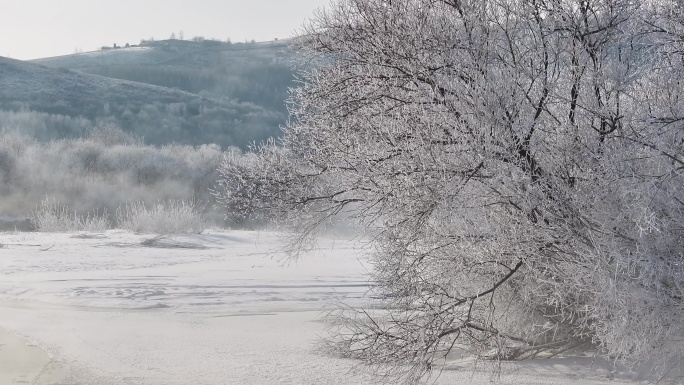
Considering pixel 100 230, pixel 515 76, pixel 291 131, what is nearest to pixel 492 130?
pixel 515 76

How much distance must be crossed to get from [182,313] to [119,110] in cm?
4769

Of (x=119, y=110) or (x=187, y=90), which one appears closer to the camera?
(x=119, y=110)

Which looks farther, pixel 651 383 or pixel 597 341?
pixel 597 341

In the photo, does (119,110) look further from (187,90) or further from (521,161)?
(521,161)

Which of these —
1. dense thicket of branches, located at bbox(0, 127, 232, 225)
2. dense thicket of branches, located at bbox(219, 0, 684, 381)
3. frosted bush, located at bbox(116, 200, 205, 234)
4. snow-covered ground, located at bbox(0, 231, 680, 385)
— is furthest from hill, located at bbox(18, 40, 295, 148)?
dense thicket of branches, located at bbox(219, 0, 684, 381)

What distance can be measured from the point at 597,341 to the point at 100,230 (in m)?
17.9

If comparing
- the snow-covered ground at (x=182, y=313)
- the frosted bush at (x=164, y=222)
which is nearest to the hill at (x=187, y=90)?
the frosted bush at (x=164, y=222)

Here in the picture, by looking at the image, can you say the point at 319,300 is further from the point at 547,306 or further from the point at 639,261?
the point at 639,261

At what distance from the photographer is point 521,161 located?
6938 millimetres

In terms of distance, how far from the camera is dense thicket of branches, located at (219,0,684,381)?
6.49 metres

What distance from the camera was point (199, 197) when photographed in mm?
38406

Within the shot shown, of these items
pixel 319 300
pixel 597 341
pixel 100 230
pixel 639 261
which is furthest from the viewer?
pixel 100 230

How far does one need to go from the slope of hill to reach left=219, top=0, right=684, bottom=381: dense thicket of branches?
1787 inches

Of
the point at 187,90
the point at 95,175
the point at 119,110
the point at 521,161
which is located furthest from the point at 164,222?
the point at 187,90
